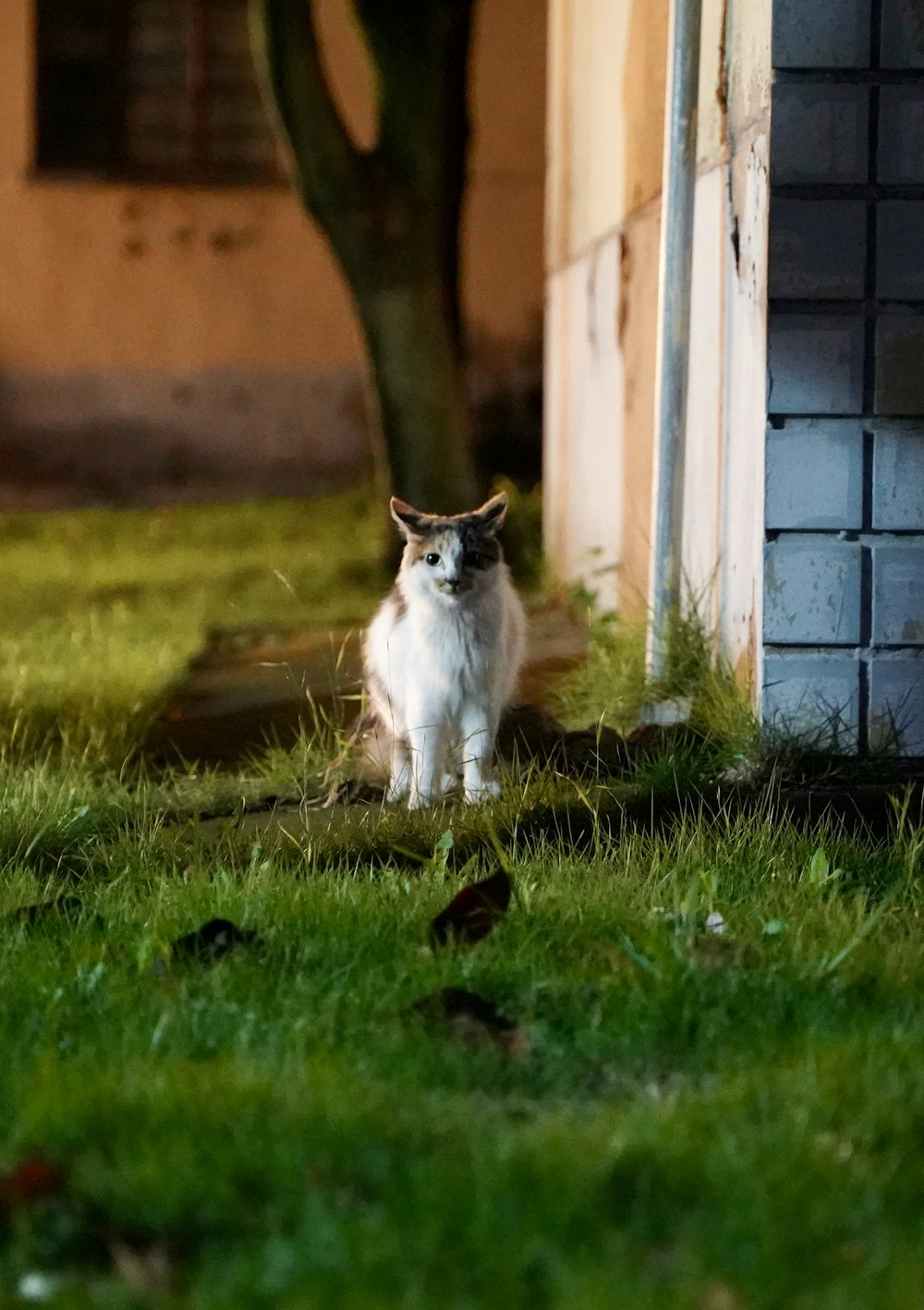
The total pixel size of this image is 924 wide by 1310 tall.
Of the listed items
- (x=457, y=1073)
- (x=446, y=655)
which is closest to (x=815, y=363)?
(x=446, y=655)

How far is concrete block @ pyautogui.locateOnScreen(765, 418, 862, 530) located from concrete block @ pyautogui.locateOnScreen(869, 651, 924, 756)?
441mm

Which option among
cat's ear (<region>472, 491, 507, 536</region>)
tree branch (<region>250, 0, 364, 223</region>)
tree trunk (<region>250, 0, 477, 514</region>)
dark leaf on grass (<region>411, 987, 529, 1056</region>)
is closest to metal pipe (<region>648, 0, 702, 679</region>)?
cat's ear (<region>472, 491, 507, 536</region>)

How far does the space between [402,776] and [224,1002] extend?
7.19 feet

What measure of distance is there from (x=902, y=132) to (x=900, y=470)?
0.86 meters

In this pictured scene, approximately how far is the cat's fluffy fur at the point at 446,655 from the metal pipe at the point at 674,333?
29.2 inches

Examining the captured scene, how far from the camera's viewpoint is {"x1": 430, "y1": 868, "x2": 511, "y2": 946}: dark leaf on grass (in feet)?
11.9

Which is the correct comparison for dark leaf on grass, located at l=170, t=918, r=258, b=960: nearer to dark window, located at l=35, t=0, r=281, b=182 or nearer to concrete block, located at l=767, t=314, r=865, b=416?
concrete block, located at l=767, t=314, r=865, b=416

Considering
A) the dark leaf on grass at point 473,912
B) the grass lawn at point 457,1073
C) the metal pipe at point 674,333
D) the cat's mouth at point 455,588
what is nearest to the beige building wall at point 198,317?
the metal pipe at point 674,333

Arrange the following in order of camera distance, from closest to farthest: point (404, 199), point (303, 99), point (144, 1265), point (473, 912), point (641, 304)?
point (144, 1265) < point (473, 912) < point (641, 304) < point (303, 99) < point (404, 199)

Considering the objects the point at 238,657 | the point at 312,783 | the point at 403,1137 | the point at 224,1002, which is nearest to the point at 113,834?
the point at 312,783

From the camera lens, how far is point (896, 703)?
16.7 ft

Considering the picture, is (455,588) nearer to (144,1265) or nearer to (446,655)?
(446,655)

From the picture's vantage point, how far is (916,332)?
4.98 meters

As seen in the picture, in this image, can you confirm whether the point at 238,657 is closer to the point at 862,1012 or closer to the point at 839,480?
the point at 839,480
